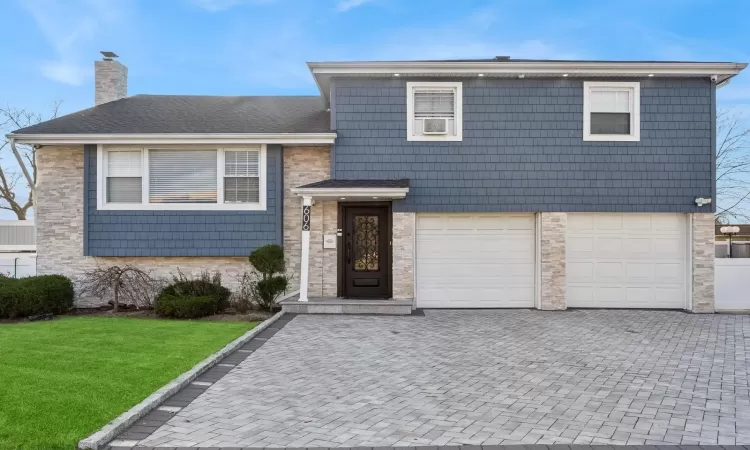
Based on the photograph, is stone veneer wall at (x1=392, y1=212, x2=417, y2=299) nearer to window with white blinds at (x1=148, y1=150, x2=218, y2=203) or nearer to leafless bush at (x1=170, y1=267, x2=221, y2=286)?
leafless bush at (x1=170, y1=267, x2=221, y2=286)

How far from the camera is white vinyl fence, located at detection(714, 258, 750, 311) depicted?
41.8ft

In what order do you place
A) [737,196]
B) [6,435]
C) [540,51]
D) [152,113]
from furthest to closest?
[540,51] → [737,196] → [152,113] → [6,435]

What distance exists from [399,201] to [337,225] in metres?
1.64

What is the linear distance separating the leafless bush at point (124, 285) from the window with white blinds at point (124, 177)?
1708mm

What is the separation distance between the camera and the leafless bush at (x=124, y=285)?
1218 cm

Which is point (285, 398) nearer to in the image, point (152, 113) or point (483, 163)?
point (483, 163)

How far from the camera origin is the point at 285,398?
5.72m

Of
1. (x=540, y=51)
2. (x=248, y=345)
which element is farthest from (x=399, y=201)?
(x=540, y=51)

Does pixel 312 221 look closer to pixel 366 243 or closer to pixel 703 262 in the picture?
pixel 366 243

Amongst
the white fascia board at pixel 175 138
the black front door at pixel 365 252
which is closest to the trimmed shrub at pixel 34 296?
the white fascia board at pixel 175 138

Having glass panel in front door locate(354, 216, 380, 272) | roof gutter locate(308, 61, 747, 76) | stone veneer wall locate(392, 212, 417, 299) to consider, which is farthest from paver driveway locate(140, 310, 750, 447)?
roof gutter locate(308, 61, 747, 76)

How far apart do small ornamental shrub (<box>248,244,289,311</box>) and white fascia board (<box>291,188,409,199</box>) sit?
1.46 m

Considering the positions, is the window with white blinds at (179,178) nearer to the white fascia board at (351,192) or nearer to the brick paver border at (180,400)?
the white fascia board at (351,192)

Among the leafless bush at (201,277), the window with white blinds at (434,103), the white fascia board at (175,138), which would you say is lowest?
the leafless bush at (201,277)
